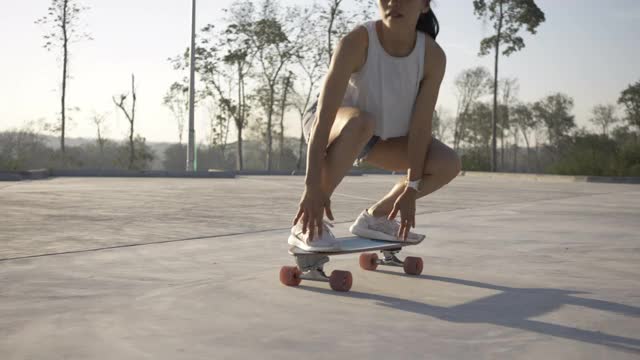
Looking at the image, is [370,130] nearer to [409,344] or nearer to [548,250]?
[409,344]

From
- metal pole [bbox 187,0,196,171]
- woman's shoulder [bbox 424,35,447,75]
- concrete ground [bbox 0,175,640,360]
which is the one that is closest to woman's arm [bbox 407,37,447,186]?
woman's shoulder [bbox 424,35,447,75]

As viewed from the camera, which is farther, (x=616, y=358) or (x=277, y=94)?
(x=277, y=94)

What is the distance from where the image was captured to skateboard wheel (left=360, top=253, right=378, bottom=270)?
379 centimetres

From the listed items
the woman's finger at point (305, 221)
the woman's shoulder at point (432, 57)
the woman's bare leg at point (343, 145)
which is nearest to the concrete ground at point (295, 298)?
the woman's finger at point (305, 221)

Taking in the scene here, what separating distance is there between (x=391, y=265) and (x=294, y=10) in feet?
117

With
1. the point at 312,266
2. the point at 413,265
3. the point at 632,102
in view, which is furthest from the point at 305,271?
the point at 632,102

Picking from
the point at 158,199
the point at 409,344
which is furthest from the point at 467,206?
the point at 409,344

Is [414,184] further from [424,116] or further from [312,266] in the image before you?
[312,266]

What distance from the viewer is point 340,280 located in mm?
3109

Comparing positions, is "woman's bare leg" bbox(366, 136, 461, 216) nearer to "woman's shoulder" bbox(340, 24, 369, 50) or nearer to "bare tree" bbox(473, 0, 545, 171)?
"woman's shoulder" bbox(340, 24, 369, 50)

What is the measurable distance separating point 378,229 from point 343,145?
0.59 m

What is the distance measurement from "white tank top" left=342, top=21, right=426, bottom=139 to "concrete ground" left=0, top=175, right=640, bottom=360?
0.75m

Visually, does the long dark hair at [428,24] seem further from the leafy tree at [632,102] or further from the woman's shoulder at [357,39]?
the leafy tree at [632,102]

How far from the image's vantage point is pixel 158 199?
382 inches
